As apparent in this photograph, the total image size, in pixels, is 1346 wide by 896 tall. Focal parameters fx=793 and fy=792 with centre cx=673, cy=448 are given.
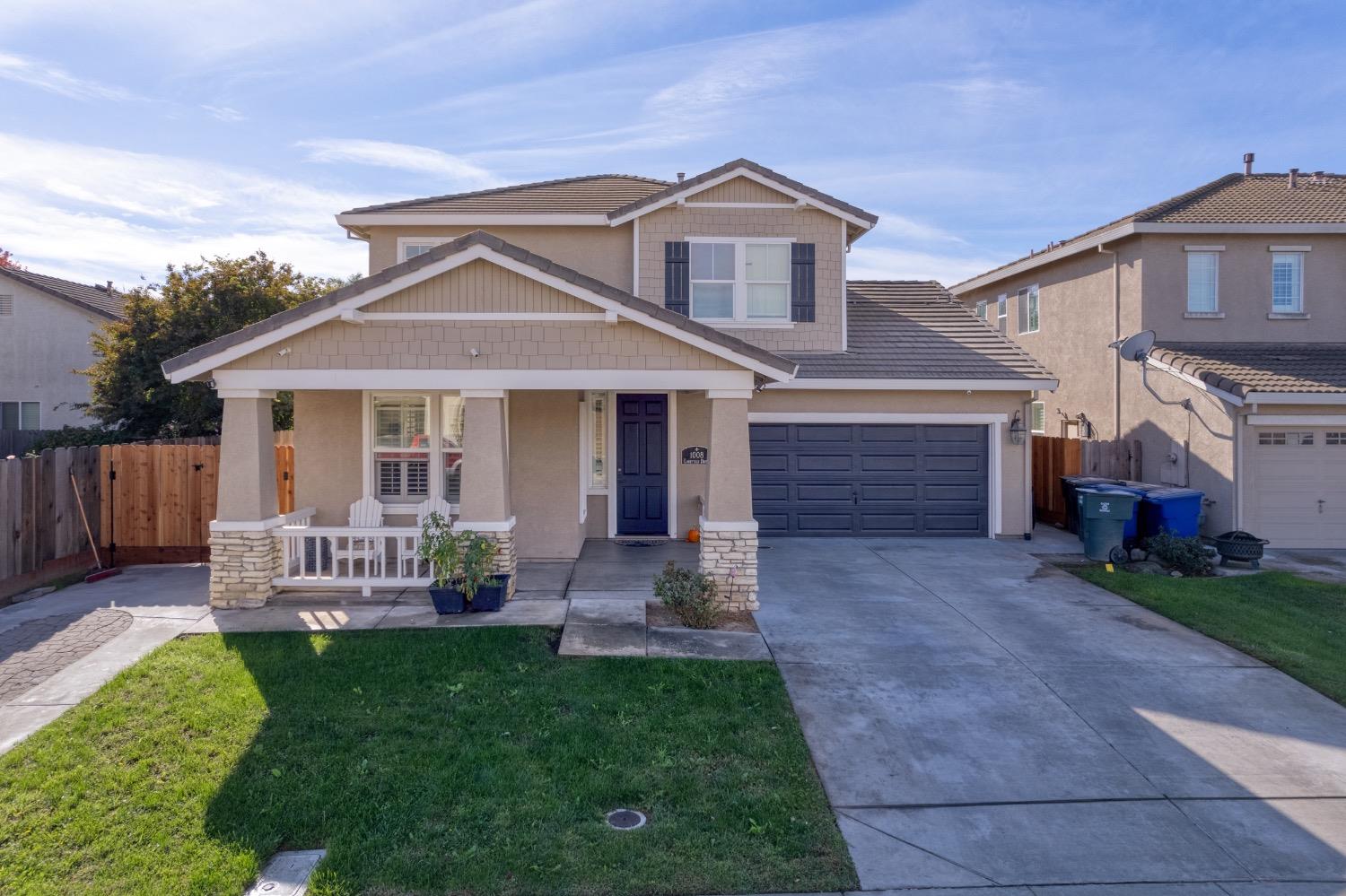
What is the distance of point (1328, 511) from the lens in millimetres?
13234

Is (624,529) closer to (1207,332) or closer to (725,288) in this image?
(725,288)

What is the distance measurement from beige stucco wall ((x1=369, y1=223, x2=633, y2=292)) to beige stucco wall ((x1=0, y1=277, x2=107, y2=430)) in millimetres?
14861

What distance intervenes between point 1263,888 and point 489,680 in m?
5.20

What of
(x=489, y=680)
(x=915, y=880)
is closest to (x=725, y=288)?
(x=489, y=680)

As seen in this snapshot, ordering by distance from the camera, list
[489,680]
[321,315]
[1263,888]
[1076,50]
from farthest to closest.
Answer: [1076,50]
[321,315]
[489,680]
[1263,888]

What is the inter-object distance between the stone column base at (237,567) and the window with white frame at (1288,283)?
17.6 m

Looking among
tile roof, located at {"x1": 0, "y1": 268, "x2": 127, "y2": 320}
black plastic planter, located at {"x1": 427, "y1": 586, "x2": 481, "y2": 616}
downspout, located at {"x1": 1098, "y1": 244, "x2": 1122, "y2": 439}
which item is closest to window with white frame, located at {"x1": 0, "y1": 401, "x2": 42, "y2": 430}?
tile roof, located at {"x1": 0, "y1": 268, "x2": 127, "y2": 320}

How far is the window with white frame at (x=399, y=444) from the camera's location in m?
11.2

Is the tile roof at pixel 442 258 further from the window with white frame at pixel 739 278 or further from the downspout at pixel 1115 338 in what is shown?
the downspout at pixel 1115 338

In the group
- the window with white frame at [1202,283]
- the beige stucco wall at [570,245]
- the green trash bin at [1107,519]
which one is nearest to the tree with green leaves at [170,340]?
the beige stucco wall at [570,245]

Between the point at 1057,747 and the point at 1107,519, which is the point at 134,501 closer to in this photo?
the point at 1057,747

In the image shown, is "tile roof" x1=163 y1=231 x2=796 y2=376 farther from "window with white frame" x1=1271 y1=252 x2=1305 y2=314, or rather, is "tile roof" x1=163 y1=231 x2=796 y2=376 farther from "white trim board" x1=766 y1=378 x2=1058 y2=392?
"window with white frame" x1=1271 y1=252 x2=1305 y2=314

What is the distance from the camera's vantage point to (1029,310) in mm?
19328

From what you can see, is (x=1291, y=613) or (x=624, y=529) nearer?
(x=1291, y=613)
